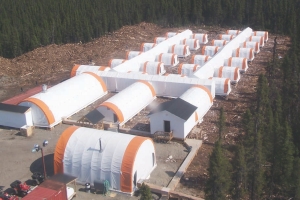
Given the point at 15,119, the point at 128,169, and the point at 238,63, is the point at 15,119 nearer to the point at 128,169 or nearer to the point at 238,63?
the point at 128,169

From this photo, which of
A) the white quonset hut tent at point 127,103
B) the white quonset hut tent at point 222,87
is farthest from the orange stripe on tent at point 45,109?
the white quonset hut tent at point 222,87

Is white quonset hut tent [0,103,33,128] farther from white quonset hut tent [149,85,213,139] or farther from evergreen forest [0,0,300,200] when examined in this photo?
evergreen forest [0,0,300,200]

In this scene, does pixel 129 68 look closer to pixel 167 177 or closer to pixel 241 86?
pixel 241 86

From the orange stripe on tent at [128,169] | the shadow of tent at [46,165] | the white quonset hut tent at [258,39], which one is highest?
the white quonset hut tent at [258,39]

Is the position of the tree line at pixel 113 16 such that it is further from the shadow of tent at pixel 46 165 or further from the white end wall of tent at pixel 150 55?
the shadow of tent at pixel 46 165

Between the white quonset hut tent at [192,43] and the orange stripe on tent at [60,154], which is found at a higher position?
the white quonset hut tent at [192,43]

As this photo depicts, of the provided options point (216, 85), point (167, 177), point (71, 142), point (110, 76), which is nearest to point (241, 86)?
point (216, 85)
